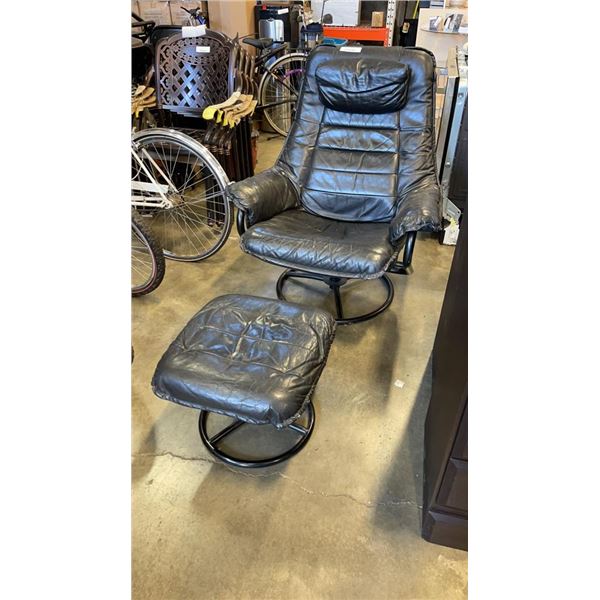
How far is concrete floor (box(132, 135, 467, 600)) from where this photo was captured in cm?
112

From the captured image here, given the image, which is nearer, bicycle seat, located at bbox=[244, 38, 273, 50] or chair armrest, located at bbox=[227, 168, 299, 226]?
chair armrest, located at bbox=[227, 168, 299, 226]

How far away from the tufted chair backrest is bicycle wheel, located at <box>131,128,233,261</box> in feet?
1.47

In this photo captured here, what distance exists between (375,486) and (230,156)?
77.5 inches

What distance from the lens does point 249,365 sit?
50.0 inches

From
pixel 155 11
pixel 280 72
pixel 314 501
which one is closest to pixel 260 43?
pixel 280 72

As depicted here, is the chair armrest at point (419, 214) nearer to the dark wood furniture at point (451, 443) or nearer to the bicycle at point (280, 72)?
the dark wood furniture at point (451, 443)

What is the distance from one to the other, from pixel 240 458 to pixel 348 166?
1.38m

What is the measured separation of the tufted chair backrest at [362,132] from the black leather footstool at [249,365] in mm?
839

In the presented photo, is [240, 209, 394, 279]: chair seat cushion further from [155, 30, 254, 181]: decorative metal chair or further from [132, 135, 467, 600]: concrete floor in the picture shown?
[155, 30, 254, 181]: decorative metal chair

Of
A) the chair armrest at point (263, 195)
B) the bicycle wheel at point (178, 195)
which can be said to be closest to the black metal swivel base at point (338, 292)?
the chair armrest at point (263, 195)

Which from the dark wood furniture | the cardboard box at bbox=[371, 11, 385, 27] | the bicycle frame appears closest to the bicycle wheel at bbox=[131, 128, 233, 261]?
the bicycle frame

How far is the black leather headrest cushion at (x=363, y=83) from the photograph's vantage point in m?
1.94

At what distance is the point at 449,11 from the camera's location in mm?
3354
